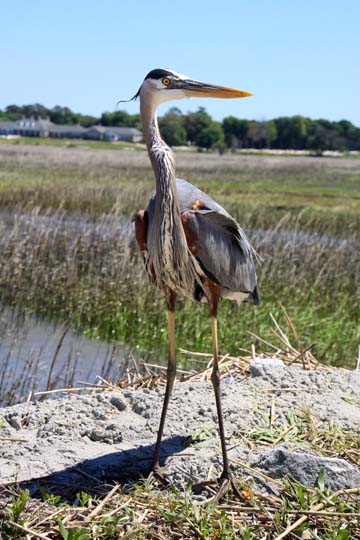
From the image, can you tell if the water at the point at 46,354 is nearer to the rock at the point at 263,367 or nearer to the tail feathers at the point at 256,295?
the rock at the point at 263,367

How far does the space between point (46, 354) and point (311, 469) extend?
5.85 m

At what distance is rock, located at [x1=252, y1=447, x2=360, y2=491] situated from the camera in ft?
12.9

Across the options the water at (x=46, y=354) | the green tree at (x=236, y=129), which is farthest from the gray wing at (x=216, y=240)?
the green tree at (x=236, y=129)

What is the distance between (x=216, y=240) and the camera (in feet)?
14.1

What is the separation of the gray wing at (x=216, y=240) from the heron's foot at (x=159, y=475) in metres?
1.10

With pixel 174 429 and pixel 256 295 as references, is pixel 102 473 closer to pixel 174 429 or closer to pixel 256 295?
pixel 174 429

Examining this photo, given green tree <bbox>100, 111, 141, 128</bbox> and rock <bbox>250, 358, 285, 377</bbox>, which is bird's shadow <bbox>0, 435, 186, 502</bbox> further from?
green tree <bbox>100, 111, 141, 128</bbox>

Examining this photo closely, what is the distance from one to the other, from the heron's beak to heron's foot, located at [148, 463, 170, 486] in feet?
6.82

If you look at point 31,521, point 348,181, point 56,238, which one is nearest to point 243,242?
point 31,521

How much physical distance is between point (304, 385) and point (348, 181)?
34.0 metres

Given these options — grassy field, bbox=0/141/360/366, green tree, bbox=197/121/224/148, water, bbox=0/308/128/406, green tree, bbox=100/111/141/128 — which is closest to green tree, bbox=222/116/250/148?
green tree, bbox=197/121/224/148

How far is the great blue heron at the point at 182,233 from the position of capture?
4.05 m

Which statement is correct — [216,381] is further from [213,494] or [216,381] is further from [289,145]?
[289,145]

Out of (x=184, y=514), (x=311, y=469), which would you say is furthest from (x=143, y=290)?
(x=184, y=514)
